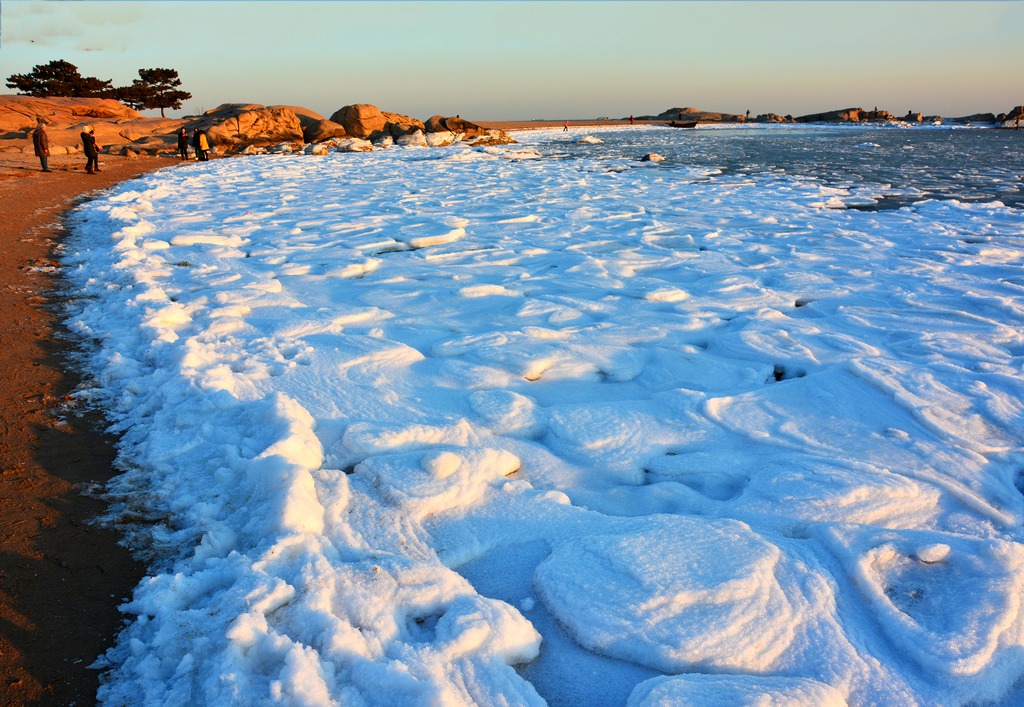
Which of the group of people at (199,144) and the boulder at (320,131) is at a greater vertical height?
the boulder at (320,131)

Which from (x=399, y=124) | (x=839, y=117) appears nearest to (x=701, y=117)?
(x=839, y=117)


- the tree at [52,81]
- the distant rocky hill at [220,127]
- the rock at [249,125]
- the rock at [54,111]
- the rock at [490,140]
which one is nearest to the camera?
the distant rocky hill at [220,127]

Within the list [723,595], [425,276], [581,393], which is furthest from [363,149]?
[723,595]

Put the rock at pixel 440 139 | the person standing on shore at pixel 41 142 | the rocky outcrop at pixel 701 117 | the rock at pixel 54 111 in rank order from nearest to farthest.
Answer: the person standing on shore at pixel 41 142
the rock at pixel 54 111
the rock at pixel 440 139
the rocky outcrop at pixel 701 117

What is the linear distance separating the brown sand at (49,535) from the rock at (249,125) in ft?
72.6

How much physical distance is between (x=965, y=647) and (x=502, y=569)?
120 cm

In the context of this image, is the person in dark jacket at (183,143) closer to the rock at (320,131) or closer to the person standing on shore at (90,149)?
the person standing on shore at (90,149)

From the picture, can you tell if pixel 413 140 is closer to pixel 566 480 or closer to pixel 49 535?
pixel 566 480

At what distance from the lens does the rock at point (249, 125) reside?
23.2m

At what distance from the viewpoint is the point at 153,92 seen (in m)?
37.4

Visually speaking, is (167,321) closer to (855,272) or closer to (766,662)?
(766,662)

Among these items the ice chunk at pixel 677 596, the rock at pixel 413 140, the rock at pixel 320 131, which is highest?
the rock at pixel 320 131

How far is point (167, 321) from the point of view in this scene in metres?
3.64

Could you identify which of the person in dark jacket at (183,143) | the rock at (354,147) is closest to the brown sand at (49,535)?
the person in dark jacket at (183,143)
